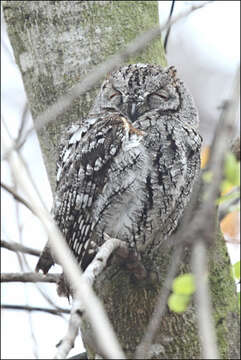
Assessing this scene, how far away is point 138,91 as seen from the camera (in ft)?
8.59

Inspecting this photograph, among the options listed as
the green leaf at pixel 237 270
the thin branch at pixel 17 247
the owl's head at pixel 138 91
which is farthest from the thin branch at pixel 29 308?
the owl's head at pixel 138 91

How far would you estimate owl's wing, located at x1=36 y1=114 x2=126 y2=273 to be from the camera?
244 cm

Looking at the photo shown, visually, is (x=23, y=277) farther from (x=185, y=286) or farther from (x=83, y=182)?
(x=185, y=286)

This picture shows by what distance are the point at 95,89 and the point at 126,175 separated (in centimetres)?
55

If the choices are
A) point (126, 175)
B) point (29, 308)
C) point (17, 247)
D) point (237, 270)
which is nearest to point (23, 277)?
point (17, 247)

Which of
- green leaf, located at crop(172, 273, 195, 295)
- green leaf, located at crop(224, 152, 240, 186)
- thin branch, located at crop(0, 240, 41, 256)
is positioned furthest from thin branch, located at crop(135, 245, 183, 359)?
thin branch, located at crop(0, 240, 41, 256)

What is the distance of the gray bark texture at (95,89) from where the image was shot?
2.39 meters

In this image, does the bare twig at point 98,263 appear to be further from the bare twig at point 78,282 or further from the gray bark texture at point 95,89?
the gray bark texture at point 95,89

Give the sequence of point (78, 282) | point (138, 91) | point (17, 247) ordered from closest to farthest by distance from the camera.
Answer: point (78, 282) → point (17, 247) → point (138, 91)

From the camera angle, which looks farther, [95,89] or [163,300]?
[95,89]

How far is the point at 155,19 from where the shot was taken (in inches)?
115

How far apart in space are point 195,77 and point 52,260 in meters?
3.38

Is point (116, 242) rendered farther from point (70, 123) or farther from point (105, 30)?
point (105, 30)

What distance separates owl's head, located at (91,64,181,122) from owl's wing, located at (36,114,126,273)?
138 millimetres
